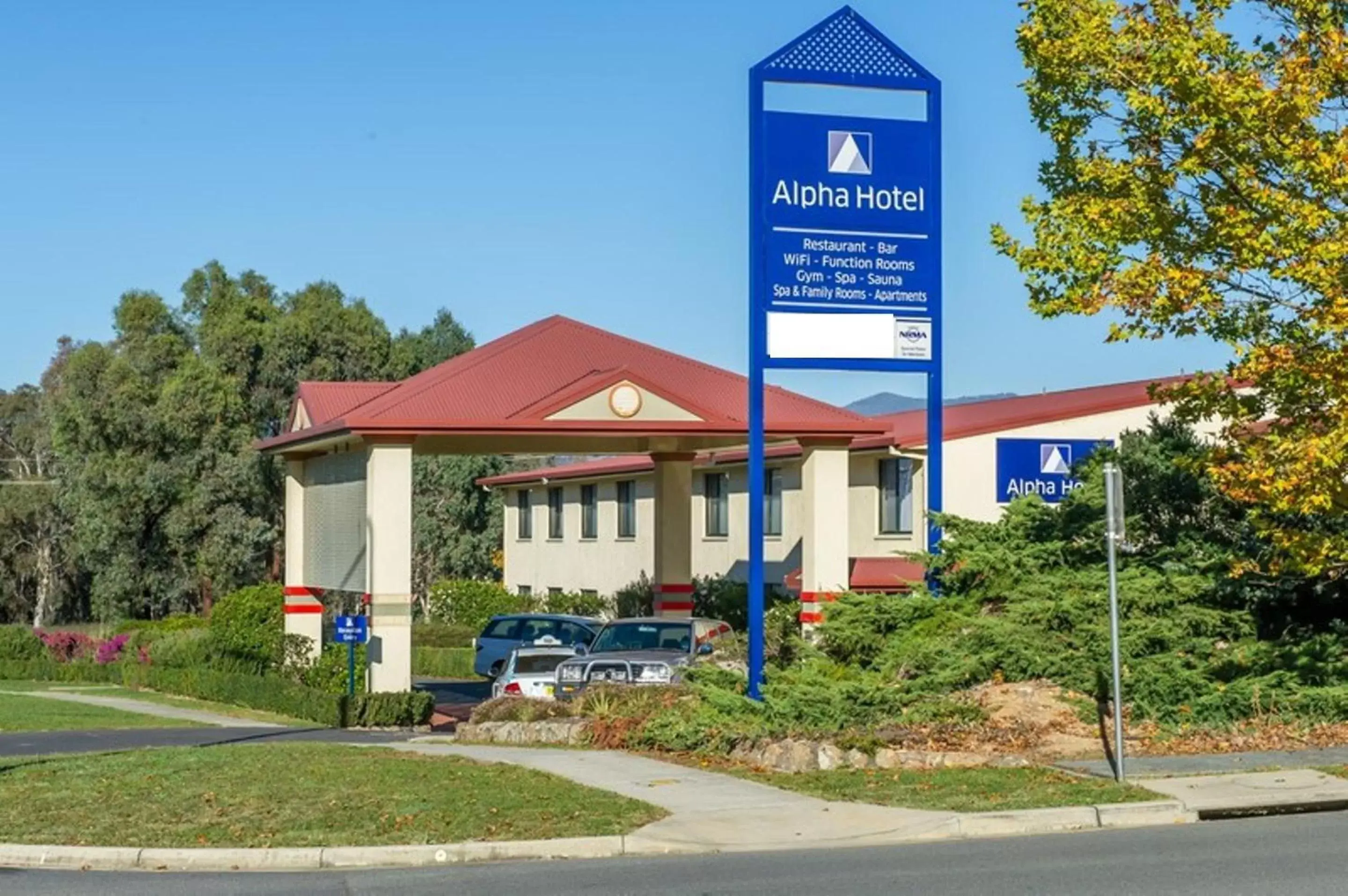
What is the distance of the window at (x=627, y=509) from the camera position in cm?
5475

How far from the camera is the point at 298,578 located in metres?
40.3

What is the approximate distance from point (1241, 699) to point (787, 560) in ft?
87.4

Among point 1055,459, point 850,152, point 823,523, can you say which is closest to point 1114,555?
point 850,152

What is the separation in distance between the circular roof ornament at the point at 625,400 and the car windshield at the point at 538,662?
17.4ft

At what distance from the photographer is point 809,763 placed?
17531 mm

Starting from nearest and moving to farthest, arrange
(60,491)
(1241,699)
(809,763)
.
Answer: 1. (809,763)
2. (1241,699)
3. (60,491)

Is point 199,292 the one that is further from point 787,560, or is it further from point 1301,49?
point 1301,49

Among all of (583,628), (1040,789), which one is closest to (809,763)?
(1040,789)

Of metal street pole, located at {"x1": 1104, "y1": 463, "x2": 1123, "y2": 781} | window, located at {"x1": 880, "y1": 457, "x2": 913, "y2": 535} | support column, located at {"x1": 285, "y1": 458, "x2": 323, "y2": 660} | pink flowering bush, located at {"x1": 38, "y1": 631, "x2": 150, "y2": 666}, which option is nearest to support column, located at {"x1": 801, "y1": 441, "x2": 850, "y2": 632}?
window, located at {"x1": 880, "y1": 457, "x2": 913, "y2": 535}

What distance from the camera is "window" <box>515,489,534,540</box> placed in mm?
62844

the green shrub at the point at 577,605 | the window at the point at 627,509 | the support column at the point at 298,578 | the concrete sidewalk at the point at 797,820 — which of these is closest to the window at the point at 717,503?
the window at the point at 627,509

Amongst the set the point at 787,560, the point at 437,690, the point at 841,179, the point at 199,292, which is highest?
the point at 199,292

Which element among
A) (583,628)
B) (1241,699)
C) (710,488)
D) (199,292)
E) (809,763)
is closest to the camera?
(809,763)

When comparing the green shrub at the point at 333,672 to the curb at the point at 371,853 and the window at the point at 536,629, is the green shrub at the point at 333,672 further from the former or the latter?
the curb at the point at 371,853
